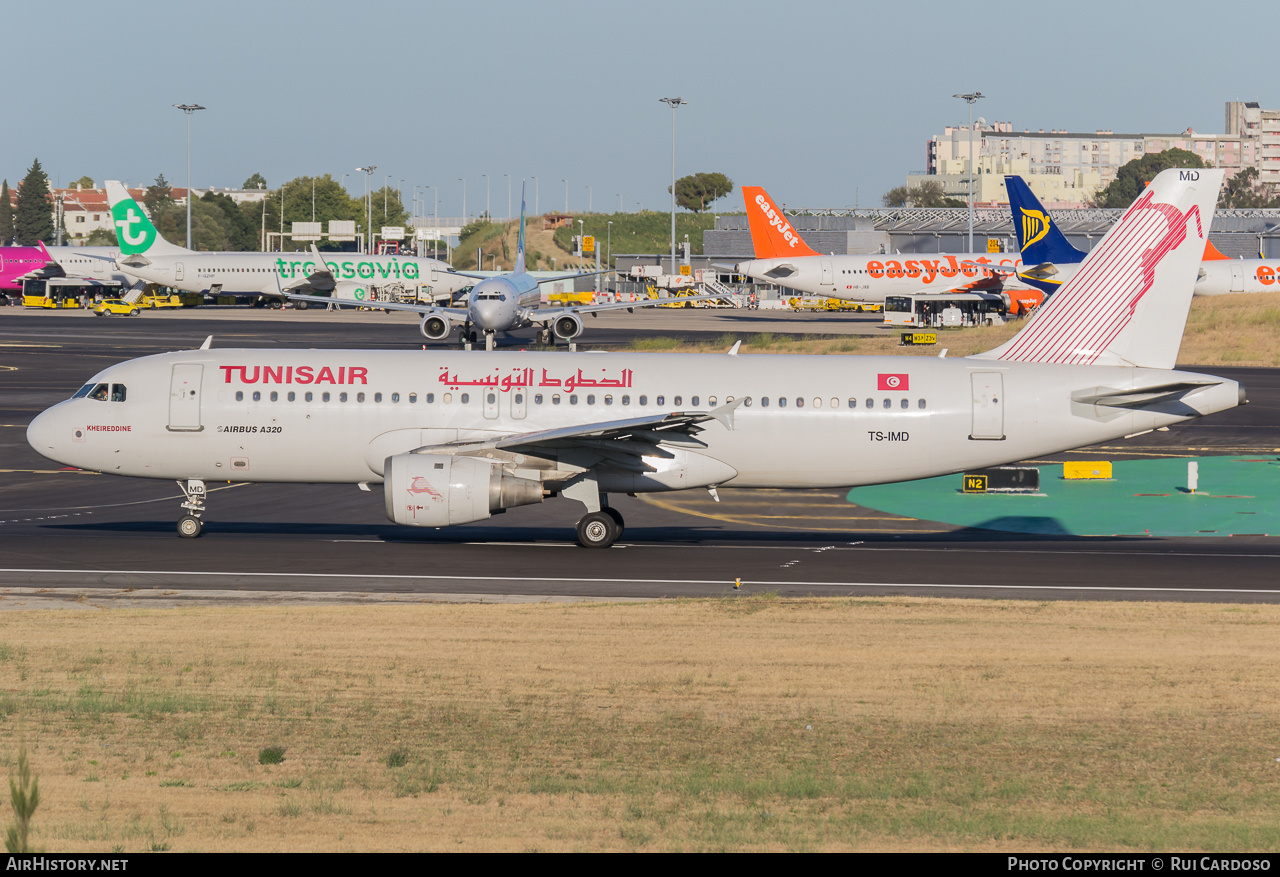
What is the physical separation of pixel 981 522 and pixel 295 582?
731 inches

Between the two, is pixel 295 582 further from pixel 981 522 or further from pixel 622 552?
pixel 981 522

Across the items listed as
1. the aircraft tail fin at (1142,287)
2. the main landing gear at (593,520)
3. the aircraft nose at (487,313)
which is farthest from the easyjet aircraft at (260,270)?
the aircraft tail fin at (1142,287)

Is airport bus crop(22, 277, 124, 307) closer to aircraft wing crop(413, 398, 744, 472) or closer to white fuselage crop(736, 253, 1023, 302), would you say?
white fuselage crop(736, 253, 1023, 302)

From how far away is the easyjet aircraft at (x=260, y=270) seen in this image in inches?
5256

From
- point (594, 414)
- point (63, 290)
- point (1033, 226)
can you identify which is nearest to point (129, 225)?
point (63, 290)

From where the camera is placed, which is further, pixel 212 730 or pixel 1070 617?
pixel 1070 617

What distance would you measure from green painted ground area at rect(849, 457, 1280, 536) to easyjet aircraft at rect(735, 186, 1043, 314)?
7516 centimetres

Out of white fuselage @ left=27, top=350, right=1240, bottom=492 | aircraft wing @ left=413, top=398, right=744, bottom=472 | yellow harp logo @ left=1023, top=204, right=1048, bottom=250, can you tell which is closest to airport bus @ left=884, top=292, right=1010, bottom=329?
yellow harp logo @ left=1023, top=204, right=1048, bottom=250

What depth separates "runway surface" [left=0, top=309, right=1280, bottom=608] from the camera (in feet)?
86.4

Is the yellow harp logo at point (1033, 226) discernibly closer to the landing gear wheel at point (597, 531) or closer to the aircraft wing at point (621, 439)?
the aircraft wing at point (621, 439)

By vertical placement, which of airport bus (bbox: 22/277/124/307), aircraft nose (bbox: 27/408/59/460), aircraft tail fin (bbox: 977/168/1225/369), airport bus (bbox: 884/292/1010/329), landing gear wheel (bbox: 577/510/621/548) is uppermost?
airport bus (bbox: 22/277/124/307)

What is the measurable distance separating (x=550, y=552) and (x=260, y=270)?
116646 millimetres

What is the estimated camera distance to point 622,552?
3066 cm
